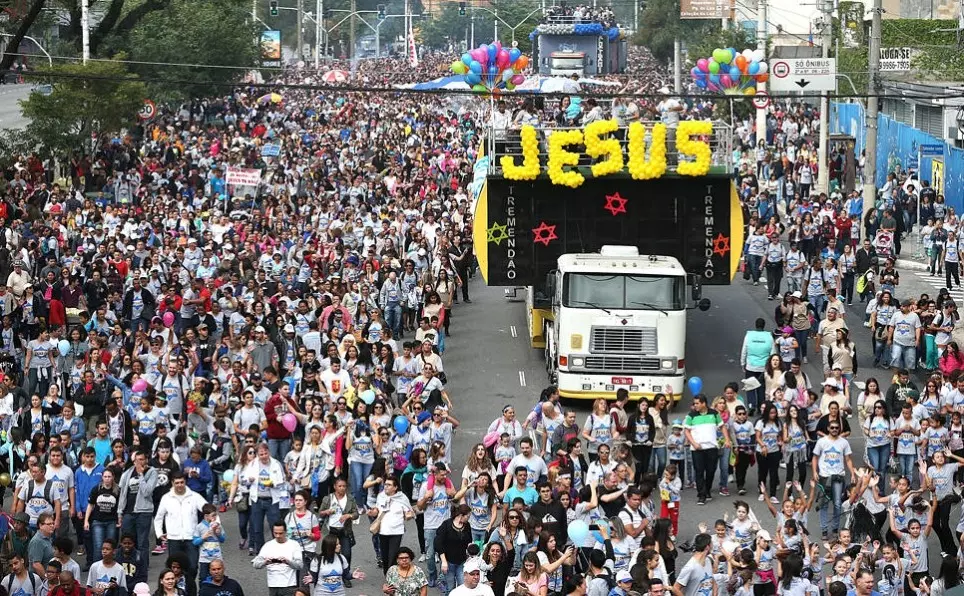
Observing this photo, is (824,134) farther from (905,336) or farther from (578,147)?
(578,147)

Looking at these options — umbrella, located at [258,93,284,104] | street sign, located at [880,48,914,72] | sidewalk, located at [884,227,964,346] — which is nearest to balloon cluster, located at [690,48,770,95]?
sidewalk, located at [884,227,964,346]

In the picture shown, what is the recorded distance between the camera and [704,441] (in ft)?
65.6

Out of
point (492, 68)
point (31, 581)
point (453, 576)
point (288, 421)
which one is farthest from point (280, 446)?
point (492, 68)

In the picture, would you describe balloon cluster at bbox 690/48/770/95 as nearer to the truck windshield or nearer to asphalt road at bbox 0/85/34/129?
the truck windshield

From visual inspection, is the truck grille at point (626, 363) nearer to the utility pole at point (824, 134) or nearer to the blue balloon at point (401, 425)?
the blue balloon at point (401, 425)

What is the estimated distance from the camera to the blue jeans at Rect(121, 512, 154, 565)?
56.7 feet

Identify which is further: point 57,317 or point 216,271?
point 216,271

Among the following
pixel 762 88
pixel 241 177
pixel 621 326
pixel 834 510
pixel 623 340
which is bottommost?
pixel 834 510

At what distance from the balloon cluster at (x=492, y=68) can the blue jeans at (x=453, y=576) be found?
22.8 m

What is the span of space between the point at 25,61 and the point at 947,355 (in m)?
50.8

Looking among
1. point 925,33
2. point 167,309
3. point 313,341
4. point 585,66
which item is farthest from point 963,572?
point 585,66

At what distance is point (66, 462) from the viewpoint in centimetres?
1859

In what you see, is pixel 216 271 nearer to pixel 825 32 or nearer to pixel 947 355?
pixel 947 355

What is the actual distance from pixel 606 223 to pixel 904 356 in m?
4.68
